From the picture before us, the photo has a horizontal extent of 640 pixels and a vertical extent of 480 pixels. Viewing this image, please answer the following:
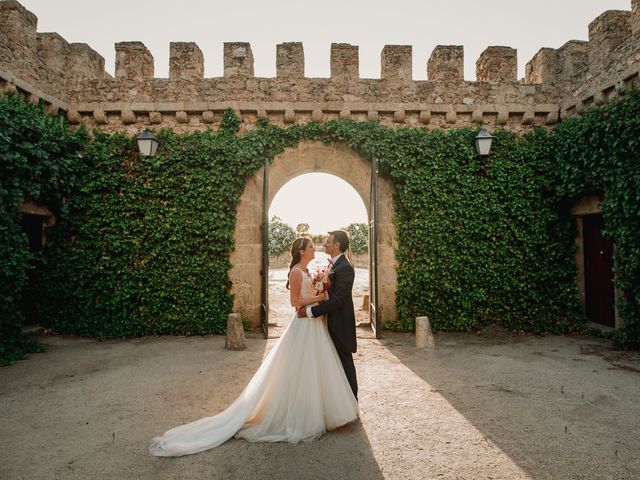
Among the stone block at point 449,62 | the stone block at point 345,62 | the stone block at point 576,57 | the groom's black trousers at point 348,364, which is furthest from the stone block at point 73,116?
the stone block at point 576,57

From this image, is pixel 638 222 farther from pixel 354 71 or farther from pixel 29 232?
pixel 29 232

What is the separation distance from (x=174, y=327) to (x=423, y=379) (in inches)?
188

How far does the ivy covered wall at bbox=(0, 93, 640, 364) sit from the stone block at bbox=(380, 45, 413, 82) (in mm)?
1148

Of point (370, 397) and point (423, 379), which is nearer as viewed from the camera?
point (370, 397)

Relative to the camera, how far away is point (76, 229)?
22.4ft

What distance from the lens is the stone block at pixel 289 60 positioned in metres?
7.17

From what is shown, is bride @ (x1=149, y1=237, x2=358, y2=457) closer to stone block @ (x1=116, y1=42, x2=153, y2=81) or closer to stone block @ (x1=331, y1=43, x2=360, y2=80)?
stone block @ (x1=331, y1=43, x2=360, y2=80)

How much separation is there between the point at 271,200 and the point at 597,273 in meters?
6.62

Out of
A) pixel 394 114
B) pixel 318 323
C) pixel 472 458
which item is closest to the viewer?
pixel 472 458

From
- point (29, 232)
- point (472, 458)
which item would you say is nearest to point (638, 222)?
point (472, 458)

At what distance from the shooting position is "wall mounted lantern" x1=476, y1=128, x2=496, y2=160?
668 cm

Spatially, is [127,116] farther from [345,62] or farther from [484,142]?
[484,142]

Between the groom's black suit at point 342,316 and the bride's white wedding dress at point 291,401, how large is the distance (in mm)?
107

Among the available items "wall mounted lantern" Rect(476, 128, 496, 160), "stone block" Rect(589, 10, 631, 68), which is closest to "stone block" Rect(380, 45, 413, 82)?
"wall mounted lantern" Rect(476, 128, 496, 160)
